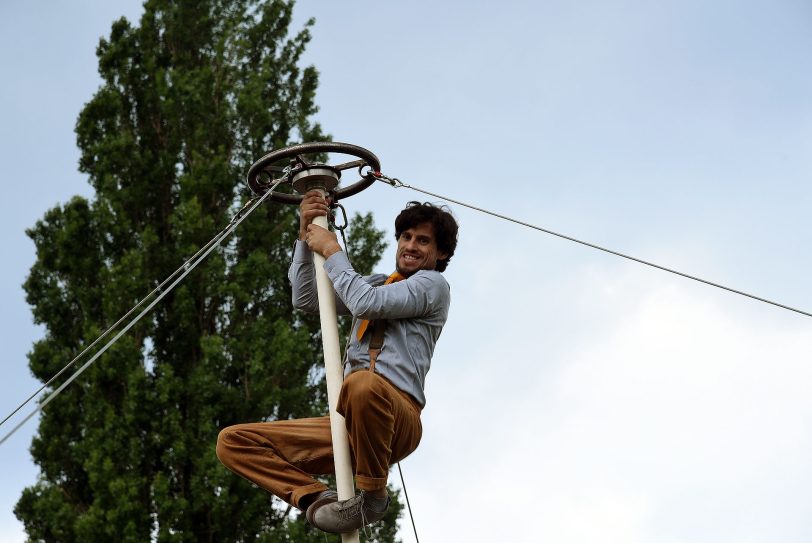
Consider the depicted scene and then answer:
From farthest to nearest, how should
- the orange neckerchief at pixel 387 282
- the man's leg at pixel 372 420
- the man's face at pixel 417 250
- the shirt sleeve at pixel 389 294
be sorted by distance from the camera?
the man's face at pixel 417 250, the orange neckerchief at pixel 387 282, the shirt sleeve at pixel 389 294, the man's leg at pixel 372 420

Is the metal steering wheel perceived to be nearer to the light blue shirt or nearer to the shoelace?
the light blue shirt

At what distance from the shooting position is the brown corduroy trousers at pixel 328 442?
2865mm

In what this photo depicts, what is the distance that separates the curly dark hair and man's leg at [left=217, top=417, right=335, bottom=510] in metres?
0.74

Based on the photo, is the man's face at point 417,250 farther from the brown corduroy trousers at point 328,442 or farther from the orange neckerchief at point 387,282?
the brown corduroy trousers at point 328,442

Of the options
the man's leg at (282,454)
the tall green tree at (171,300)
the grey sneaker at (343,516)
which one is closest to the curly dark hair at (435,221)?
the man's leg at (282,454)

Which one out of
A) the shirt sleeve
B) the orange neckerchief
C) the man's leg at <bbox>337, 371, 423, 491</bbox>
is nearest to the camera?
the man's leg at <bbox>337, 371, 423, 491</bbox>

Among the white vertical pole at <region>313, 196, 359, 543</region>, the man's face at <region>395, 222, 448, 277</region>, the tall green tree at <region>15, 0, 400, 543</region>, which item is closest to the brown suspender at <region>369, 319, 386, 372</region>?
the white vertical pole at <region>313, 196, 359, 543</region>

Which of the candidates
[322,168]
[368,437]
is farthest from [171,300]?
[368,437]

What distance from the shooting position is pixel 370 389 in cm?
284

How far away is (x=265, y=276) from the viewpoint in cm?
965

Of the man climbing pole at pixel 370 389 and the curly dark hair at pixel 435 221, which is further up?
the curly dark hair at pixel 435 221

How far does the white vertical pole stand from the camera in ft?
9.76

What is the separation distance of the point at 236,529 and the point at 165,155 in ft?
13.9

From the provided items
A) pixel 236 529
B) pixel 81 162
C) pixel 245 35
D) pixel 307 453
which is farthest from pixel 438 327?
pixel 245 35
